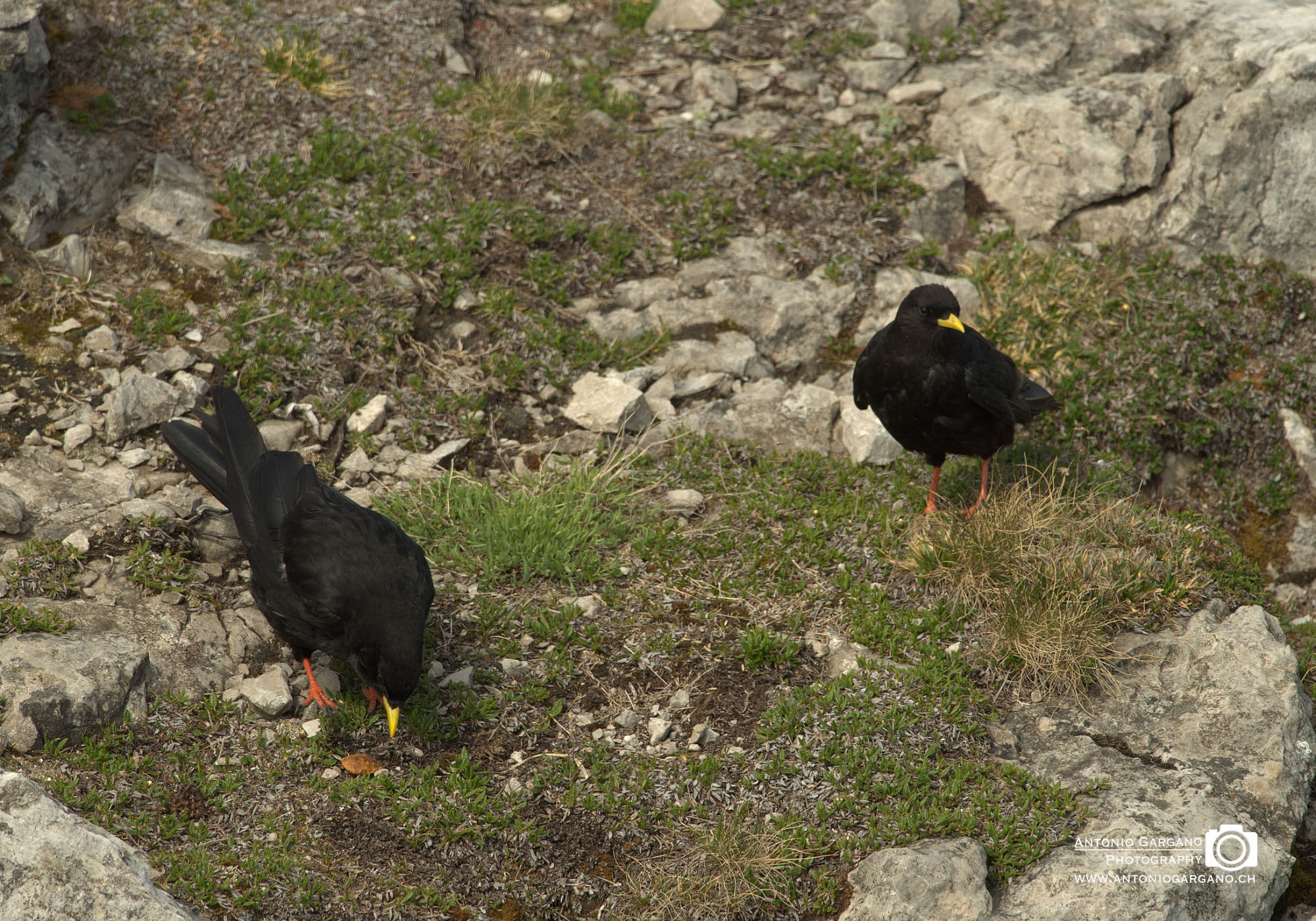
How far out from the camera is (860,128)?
9391mm

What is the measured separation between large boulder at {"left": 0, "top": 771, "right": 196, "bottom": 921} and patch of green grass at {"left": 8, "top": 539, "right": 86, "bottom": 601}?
176cm

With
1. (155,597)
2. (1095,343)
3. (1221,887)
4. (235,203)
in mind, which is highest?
(235,203)

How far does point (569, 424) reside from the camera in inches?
290

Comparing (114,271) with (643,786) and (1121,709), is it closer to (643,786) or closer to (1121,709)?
(643,786)

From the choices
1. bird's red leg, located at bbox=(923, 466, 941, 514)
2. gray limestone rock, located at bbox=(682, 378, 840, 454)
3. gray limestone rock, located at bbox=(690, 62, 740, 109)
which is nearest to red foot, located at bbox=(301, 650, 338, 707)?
gray limestone rock, located at bbox=(682, 378, 840, 454)

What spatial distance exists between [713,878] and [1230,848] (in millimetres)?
2463

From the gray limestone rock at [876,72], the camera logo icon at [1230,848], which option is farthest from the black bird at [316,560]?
the gray limestone rock at [876,72]

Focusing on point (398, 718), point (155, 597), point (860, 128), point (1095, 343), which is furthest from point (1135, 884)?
point (860, 128)

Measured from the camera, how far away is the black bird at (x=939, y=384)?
241 inches

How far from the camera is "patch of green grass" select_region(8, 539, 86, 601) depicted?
5281 mm

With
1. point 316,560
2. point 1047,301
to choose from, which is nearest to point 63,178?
point 316,560

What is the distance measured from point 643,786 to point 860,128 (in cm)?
676

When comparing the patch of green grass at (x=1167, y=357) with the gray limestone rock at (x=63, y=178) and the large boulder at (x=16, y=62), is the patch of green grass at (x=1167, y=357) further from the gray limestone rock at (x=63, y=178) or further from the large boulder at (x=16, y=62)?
the large boulder at (x=16, y=62)

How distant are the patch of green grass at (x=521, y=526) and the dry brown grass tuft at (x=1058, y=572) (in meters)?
1.91
